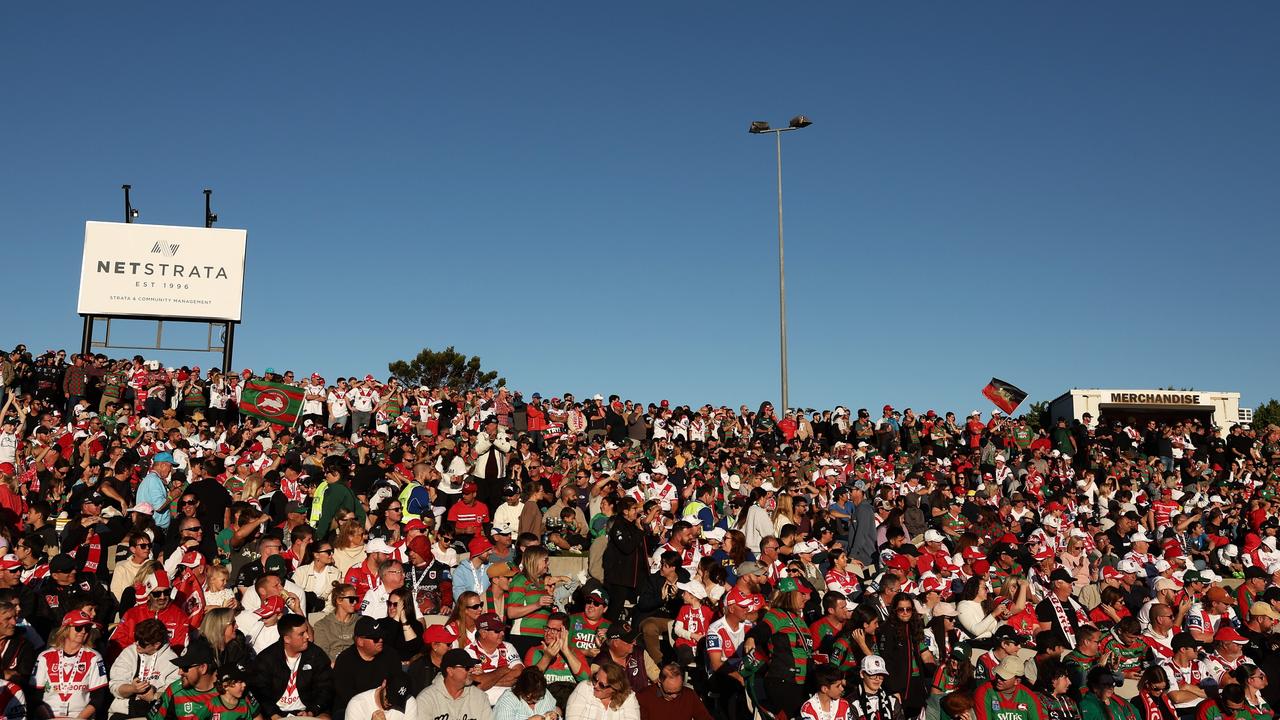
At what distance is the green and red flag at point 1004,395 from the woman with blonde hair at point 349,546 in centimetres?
2290

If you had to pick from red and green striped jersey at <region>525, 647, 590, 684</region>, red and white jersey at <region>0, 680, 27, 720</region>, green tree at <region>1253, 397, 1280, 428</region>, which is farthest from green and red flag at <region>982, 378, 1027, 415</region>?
green tree at <region>1253, 397, 1280, 428</region>

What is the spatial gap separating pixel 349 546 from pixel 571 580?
273cm

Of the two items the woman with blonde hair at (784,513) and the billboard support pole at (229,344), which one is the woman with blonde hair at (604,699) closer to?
the woman with blonde hair at (784,513)

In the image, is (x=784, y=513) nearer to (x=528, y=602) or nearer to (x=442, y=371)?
(x=528, y=602)

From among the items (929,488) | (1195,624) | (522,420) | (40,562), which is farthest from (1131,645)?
(522,420)

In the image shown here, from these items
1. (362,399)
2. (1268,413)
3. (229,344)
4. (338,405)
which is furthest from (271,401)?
(1268,413)

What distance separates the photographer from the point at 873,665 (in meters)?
8.27

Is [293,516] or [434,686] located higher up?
[293,516]

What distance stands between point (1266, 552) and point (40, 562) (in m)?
16.3

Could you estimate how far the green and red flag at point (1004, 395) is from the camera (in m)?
30.0

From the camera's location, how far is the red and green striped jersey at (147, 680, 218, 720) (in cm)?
719

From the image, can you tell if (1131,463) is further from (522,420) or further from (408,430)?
(408,430)

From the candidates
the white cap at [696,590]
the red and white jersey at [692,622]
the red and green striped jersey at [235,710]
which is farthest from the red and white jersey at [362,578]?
the white cap at [696,590]

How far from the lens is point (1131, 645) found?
34.3ft
